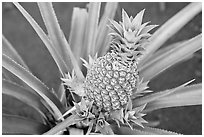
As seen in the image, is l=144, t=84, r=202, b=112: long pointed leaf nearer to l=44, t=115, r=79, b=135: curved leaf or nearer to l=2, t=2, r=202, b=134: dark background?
l=44, t=115, r=79, b=135: curved leaf

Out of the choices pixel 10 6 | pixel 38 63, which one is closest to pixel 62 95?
pixel 38 63

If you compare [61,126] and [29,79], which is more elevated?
[29,79]

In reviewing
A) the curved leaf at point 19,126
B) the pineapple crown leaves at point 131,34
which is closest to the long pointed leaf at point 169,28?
the pineapple crown leaves at point 131,34

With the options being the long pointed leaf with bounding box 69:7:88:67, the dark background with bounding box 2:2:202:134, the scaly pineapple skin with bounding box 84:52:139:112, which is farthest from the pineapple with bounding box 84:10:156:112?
the dark background with bounding box 2:2:202:134

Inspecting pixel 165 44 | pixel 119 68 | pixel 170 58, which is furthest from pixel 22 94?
pixel 165 44

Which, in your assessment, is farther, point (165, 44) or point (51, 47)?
point (165, 44)

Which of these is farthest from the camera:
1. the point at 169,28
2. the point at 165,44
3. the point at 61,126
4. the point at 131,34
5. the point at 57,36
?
the point at 165,44

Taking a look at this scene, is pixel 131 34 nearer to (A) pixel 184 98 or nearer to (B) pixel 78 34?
(A) pixel 184 98
